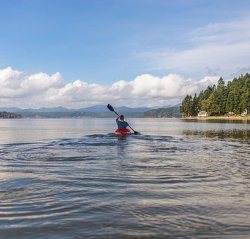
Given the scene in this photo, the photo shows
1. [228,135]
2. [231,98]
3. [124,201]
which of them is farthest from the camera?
[231,98]

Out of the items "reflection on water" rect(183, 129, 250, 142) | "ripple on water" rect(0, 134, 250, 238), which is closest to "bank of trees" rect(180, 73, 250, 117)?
"reflection on water" rect(183, 129, 250, 142)

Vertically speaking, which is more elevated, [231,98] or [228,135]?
[231,98]

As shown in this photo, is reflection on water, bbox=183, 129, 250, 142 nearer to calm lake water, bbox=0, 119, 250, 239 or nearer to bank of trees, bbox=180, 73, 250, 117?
calm lake water, bbox=0, 119, 250, 239

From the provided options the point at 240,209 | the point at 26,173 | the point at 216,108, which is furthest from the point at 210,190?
the point at 216,108

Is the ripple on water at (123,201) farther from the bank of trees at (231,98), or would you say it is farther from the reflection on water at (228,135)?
the bank of trees at (231,98)

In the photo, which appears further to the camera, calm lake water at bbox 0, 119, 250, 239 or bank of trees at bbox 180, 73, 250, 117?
bank of trees at bbox 180, 73, 250, 117

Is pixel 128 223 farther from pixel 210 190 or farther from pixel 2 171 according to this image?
pixel 2 171

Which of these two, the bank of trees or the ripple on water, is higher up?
the bank of trees

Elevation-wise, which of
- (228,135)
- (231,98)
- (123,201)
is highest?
(231,98)

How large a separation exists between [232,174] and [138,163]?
201 inches

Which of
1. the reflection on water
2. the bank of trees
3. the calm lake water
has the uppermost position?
the bank of trees

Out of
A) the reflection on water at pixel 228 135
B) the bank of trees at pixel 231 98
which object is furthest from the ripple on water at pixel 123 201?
the bank of trees at pixel 231 98

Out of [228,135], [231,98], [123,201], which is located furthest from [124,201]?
[231,98]

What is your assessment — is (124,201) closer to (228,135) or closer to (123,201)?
(123,201)
